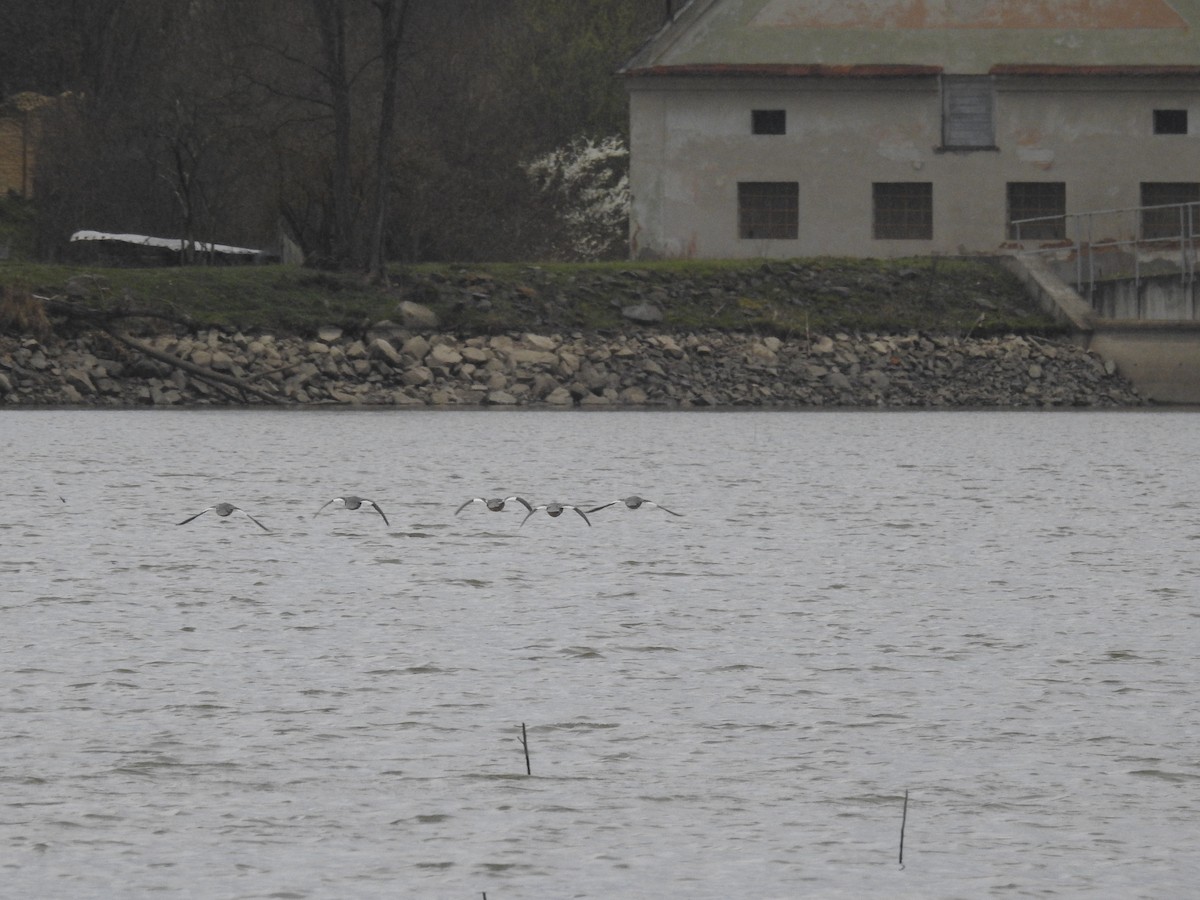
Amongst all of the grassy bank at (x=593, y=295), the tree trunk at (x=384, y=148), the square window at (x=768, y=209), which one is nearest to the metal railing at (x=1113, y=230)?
the grassy bank at (x=593, y=295)

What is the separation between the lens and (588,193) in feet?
180

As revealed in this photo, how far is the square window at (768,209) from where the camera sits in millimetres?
43438

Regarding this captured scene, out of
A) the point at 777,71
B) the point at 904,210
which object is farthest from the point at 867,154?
the point at 777,71

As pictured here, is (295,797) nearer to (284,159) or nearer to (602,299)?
(602,299)

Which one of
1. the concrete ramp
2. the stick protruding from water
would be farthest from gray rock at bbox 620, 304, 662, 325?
the stick protruding from water

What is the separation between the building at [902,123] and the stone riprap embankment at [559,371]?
26.6 ft

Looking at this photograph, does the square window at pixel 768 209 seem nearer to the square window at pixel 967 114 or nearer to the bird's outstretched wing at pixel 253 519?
the square window at pixel 967 114

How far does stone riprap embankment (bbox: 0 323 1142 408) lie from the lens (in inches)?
1240

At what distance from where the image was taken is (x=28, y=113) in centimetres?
4778

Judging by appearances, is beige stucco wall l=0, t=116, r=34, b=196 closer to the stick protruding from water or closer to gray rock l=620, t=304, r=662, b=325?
gray rock l=620, t=304, r=662, b=325

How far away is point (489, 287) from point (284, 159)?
6.43 meters

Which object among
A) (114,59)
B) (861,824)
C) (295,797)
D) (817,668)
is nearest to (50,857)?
(295,797)

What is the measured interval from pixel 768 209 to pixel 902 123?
3251mm

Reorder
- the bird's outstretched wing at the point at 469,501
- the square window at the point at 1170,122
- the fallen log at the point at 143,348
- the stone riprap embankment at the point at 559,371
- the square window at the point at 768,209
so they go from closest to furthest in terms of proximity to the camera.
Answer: the bird's outstretched wing at the point at 469,501 → the fallen log at the point at 143,348 → the stone riprap embankment at the point at 559,371 → the square window at the point at 768,209 → the square window at the point at 1170,122
